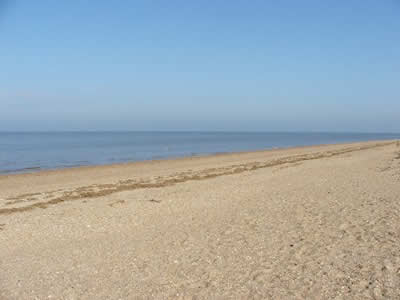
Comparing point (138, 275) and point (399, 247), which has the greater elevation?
point (399, 247)

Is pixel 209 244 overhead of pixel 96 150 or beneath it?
overhead

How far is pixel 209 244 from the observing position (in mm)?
7137

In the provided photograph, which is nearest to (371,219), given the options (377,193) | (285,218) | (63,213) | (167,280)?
(285,218)

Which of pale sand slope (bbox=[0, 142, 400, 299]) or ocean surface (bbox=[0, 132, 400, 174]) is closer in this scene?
pale sand slope (bbox=[0, 142, 400, 299])

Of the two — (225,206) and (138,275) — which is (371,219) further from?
(138,275)

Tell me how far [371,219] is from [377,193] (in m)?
3.31

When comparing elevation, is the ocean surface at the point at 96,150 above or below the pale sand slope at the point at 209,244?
below

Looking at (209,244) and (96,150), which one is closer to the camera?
(209,244)

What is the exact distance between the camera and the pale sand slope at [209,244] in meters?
5.26

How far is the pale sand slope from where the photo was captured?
17.3 ft

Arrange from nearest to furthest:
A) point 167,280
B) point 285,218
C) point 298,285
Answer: point 298,285 → point 167,280 → point 285,218

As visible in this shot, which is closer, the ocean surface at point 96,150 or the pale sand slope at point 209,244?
the pale sand slope at point 209,244

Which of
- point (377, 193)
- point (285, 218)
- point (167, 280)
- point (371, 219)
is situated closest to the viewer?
point (167, 280)

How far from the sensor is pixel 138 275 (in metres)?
5.87
